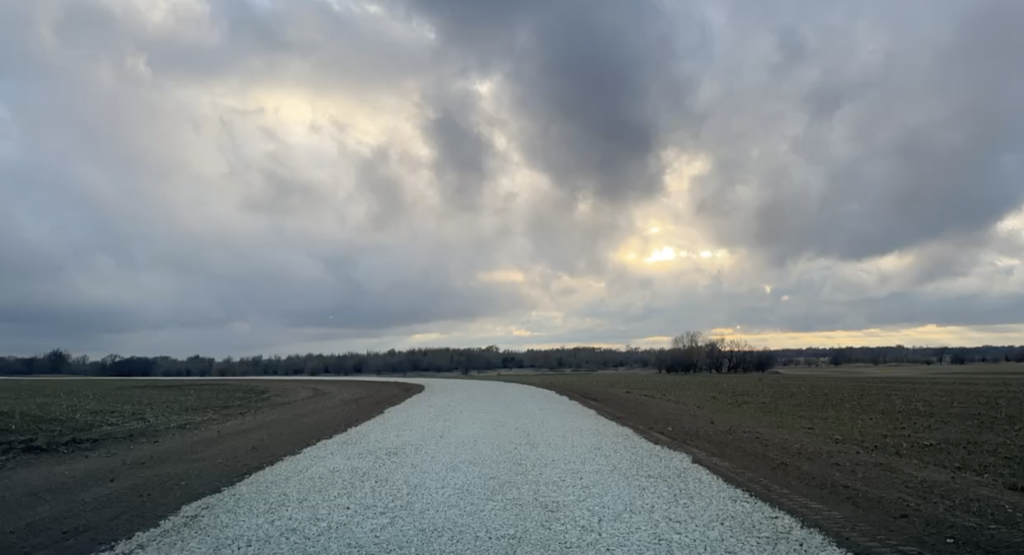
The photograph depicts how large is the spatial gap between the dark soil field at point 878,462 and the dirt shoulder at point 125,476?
10.3 m

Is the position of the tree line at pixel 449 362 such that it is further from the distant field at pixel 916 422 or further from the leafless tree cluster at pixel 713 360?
the distant field at pixel 916 422

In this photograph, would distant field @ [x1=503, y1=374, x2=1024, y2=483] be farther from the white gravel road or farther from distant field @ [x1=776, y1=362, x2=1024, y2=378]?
distant field @ [x1=776, y1=362, x2=1024, y2=378]

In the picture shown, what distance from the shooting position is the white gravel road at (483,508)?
8523 mm

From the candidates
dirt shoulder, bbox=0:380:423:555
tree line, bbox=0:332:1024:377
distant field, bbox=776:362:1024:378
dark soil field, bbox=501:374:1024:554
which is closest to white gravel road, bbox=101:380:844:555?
dirt shoulder, bbox=0:380:423:555

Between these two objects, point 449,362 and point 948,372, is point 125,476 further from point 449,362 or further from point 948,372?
point 449,362

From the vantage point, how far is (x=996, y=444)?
61.7 ft

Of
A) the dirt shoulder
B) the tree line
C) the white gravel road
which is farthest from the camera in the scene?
the tree line

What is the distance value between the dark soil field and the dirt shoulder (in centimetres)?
1030

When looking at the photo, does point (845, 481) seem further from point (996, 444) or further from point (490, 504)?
point (996, 444)

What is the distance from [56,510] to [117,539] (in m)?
2.69

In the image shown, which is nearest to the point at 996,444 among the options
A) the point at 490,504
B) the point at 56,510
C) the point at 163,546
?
the point at 490,504

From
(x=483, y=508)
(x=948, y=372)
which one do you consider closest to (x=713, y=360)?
(x=948, y=372)

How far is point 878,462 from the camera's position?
50.1 feet

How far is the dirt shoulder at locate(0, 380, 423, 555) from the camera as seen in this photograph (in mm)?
9375
